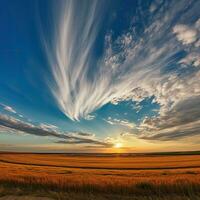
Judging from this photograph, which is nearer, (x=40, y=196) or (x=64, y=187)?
(x=40, y=196)

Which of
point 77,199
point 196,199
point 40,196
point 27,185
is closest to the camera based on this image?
point 196,199

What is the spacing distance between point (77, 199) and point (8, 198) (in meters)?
3.94

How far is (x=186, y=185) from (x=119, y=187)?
13.9 feet

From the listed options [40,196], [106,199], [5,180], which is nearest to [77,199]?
[106,199]

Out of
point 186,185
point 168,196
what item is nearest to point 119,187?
point 168,196

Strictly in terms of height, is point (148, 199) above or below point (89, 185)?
below

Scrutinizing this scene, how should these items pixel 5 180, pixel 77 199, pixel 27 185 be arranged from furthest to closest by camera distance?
pixel 5 180, pixel 27 185, pixel 77 199

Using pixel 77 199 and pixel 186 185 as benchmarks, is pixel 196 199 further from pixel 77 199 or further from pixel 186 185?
pixel 77 199

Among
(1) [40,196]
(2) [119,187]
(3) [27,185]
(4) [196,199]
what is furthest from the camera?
(3) [27,185]

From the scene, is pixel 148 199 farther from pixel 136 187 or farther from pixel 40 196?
pixel 40 196

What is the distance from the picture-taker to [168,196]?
12133 millimetres

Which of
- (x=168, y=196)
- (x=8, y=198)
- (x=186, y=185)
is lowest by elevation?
(x=8, y=198)

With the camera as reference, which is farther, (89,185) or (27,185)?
(27,185)

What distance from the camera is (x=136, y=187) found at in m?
14.3
